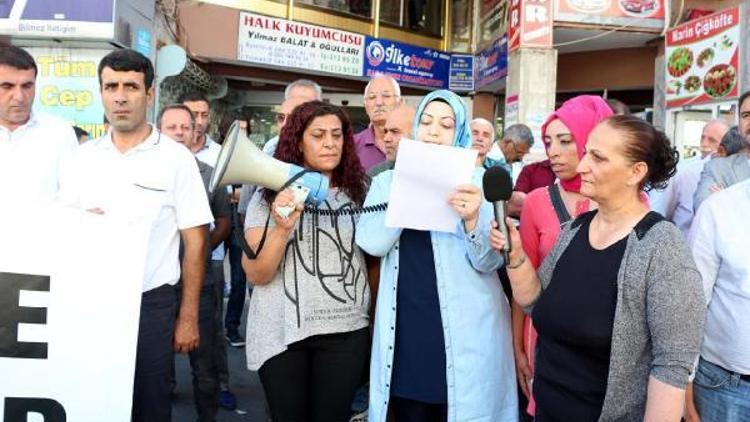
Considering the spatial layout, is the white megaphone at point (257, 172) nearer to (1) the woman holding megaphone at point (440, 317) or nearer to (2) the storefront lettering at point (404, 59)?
(1) the woman holding megaphone at point (440, 317)

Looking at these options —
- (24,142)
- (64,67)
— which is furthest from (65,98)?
(24,142)

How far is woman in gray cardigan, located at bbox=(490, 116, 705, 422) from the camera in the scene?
1.68m

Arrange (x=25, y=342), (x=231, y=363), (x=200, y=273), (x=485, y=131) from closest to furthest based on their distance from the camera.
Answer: (x=25, y=342), (x=200, y=273), (x=485, y=131), (x=231, y=363)

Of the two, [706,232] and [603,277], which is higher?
[706,232]

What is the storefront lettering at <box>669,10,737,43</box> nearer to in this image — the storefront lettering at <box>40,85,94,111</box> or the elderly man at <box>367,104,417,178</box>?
the elderly man at <box>367,104,417,178</box>

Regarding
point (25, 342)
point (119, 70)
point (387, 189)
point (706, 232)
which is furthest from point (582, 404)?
point (119, 70)

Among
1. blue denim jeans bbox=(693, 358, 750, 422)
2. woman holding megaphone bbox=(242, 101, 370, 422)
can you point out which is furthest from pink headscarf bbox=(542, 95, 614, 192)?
woman holding megaphone bbox=(242, 101, 370, 422)

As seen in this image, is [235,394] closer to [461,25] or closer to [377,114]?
[377,114]

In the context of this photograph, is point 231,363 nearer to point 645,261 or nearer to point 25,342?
point 25,342

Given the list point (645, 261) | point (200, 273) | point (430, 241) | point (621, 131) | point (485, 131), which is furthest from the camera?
point (485, 131)

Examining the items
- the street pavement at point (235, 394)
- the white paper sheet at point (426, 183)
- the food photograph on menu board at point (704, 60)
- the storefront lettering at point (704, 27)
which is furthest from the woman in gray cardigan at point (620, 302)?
the storefront lettering at point (704, 27)

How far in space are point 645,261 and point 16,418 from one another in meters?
2.15

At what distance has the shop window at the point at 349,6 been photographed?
1298cm

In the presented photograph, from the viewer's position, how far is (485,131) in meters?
4.46
